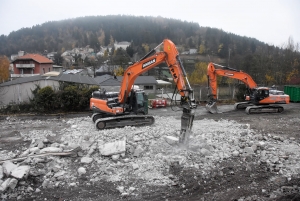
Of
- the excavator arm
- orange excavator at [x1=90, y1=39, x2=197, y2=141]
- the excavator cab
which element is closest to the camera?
orange excavator at [x1=90, y1=39, x2=197, y2=141]

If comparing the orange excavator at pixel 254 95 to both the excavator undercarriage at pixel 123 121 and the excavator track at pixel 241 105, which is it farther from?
the excavator undercarriage at pixel 123 121

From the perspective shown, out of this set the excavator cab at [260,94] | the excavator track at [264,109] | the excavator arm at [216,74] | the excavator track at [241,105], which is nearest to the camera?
the excavator arm at [216,74]

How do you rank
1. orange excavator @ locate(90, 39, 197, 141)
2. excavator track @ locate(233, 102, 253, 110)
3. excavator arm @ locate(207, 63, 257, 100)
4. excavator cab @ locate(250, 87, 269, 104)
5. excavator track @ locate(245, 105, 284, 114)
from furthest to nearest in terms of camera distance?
excavator track @ locate(233, 102, 253, 110) < excavator cab @ locate(250, 87, 269, 104) < excavator track @ locate(245, 105, 284, 114) < excavator arm @ locate(207, 63, 257, 100) < orange excavator @ locate(90, 39, 197, 141)

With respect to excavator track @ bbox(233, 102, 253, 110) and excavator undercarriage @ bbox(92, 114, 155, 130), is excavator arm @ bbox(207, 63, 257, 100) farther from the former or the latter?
excavator undercarriage @ bbox(92, 114, 155, 130)

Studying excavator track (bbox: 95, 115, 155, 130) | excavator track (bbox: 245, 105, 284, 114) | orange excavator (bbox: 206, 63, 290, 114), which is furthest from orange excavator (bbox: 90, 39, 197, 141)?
excavator track (bbox: 245, 105, 284, 114)

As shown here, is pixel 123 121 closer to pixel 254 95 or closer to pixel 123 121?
pixel 123 121

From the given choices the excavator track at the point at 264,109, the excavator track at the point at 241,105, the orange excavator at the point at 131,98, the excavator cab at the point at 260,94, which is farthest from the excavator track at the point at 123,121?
the excavator track at the point at 241,105

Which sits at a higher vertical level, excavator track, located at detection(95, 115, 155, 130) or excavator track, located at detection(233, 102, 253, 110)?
excavator track, located at detection(233, 102, 253, 110)

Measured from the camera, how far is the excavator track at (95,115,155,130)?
11.7 meters

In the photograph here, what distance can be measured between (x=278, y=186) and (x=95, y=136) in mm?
6512

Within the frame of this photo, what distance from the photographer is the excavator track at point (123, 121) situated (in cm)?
1166

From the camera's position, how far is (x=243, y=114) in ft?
54.2

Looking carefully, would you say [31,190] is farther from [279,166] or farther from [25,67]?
[25,67]

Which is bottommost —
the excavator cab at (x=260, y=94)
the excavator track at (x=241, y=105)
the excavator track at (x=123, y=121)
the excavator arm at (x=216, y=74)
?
the excavator track at (x=123, y=121)
